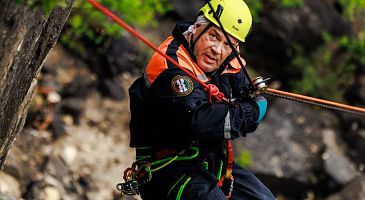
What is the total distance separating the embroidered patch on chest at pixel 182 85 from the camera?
4.27m

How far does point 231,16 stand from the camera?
183 inches

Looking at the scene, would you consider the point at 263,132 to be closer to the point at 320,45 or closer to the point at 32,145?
the point at 320,45

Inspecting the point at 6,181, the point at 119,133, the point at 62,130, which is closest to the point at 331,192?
the point at 119,133

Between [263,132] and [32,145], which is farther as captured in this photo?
[263,132]

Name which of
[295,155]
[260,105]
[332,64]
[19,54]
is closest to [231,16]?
[260,105]

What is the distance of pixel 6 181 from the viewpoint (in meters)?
8.34

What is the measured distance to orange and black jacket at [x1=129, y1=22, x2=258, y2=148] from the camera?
14.1 feet

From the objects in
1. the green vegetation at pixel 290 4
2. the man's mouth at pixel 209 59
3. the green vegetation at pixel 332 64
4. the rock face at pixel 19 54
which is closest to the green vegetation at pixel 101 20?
the green vegetation at pixel 290 4

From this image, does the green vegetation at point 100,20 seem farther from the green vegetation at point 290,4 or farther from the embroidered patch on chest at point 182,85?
the embroidered patch on chest at point 182,85

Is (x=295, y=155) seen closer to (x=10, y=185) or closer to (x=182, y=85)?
(x=10, y=185)

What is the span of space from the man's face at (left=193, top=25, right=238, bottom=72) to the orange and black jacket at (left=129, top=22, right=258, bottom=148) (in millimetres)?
60

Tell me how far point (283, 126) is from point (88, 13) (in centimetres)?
419

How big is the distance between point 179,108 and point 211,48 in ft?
1.79

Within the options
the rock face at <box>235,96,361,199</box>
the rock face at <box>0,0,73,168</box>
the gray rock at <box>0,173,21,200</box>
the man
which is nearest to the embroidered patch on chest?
the man
